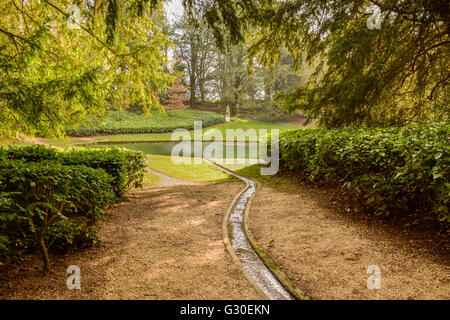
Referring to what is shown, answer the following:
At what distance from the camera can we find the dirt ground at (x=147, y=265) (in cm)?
287

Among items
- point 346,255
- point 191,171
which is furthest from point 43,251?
point 191,171

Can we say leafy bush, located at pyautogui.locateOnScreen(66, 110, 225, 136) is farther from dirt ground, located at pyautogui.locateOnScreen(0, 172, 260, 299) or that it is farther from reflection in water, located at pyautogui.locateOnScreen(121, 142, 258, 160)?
dirt ground, located at pyautogui.locateOnScreen(0, 172, 260, 299)

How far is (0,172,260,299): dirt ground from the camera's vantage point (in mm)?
2869

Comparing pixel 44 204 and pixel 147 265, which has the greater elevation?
pixel 44 204

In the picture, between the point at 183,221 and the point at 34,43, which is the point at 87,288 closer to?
the point at 183,221

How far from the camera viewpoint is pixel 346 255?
364 cm

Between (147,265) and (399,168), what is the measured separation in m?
3.96

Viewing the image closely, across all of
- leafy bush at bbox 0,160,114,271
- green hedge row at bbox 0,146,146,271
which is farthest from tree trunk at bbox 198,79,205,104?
leafy bush at bbox 0,160,114,271

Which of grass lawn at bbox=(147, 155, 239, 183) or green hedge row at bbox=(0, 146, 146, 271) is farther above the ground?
green hedge row at bbox=(0, 146, 146, 271)

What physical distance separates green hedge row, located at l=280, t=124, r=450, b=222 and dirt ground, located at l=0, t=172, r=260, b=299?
2.77 metres

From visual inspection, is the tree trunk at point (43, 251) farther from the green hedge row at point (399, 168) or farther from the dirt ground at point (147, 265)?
the green hedge row at point (399, 168)

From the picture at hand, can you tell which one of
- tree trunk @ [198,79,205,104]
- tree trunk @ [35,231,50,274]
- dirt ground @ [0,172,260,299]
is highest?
tree trunk @ [198,79,205,104]

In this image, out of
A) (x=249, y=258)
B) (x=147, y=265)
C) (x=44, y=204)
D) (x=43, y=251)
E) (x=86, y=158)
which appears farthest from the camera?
(x=86, y=158)

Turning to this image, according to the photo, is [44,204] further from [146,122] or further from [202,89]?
[202,89]
